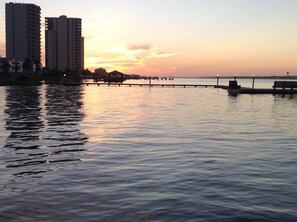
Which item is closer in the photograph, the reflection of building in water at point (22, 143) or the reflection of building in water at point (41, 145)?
the reflection of building in water at point (41, 145)

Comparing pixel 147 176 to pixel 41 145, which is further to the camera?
pixel 41 145

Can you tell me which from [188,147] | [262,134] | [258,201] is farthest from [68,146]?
[262,134]

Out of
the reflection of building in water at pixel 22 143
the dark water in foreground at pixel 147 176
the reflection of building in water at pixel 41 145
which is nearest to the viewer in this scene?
the dark water in foreground at pixel 147 176

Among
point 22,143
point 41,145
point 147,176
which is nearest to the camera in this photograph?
point 147,176

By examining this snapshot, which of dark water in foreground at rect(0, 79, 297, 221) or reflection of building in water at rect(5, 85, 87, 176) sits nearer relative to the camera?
dark water in foreground at rect(0, 79, 297, 221)

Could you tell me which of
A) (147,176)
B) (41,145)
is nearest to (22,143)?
(41,145)

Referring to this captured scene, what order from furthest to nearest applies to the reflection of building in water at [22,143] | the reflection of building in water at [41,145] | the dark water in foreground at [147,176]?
the reflection of building in water at [22,143] → the reflection of building in water at [41,145] → the dark water in foreground at [147,176]

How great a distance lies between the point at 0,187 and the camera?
41.2ft

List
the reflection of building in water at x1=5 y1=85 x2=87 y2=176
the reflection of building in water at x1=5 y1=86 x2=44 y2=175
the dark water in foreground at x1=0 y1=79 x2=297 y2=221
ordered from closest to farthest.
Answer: the dark water in foreground at x1=0 y1=79 x2=297 y2=221 → the reflection of building in water at x1=5 y1=85 x2=87 y2=176 → the reflection of building in water at x1=5 y1=86 x2=44 y2=175

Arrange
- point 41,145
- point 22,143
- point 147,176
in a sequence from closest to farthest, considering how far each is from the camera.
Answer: point 147,176 < point 41,145 < point 22,143

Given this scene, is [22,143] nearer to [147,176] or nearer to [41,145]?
[41,145]

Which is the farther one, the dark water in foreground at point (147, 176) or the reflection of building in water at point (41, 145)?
the reflection of building in water at point (41, 145)

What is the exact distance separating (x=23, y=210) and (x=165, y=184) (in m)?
5.17

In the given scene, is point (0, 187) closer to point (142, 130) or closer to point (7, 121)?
point (142, 130)
